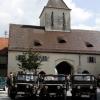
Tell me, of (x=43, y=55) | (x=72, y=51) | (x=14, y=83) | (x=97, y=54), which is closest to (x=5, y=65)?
(x=43, y=55)

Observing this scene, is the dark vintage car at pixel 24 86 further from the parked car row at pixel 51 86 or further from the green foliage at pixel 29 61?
the green foliage at pixel 29 61

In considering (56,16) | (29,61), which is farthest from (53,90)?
(56,16)

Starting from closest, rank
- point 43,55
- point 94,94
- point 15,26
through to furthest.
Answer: point 94,94, point 43,55, point 15,26

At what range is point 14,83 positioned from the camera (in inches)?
984

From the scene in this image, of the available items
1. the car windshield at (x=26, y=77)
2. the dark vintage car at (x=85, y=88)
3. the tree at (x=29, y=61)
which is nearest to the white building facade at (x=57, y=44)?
the tree at (x=29, y=61)

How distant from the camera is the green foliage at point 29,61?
171 ft

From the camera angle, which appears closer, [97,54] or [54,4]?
[97,54]

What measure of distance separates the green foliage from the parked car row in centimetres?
2617

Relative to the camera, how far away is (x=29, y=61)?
52.3m

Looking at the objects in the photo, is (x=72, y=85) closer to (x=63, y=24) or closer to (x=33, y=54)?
(x=33, y=54)

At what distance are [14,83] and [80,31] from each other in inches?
1575

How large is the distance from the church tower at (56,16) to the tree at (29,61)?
31.2 feet

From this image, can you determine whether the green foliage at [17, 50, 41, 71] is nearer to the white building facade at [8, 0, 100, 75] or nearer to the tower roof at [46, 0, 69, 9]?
the white building facade at [8, 0, 100, 75]

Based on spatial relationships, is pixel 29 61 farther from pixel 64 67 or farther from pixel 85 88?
pixel 85 88
